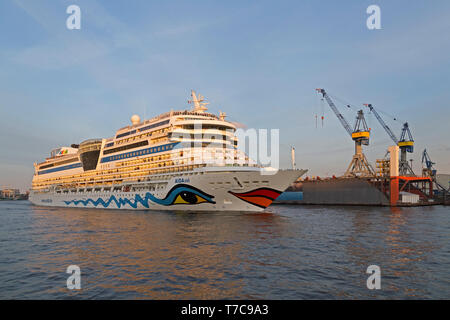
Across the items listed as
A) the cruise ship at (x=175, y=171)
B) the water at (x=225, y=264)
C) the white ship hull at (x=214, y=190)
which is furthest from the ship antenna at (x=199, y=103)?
the water at (x=225, y=264)

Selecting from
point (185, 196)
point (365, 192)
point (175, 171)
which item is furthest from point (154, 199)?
point (365, 192)

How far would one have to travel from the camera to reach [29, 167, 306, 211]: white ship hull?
35844 mm

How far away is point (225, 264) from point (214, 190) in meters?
22.4

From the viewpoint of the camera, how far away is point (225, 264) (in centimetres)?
1532

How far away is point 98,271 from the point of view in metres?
14.3

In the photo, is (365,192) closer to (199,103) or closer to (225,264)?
(199,103)

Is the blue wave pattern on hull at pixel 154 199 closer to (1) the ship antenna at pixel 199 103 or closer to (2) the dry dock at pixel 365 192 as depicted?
(1) the ship antenna at pixel 199 103

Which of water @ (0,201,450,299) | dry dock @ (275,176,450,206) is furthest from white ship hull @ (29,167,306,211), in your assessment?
dry dock @ (275,176,450,206)

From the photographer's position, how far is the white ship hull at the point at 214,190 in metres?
35.8

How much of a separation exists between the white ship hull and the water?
34.9 ft

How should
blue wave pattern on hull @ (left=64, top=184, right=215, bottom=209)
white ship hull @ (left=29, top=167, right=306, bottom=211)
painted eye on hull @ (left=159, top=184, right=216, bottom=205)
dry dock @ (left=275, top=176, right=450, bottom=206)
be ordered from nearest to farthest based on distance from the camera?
white ship hull @ (left=29, top=167, right=306, bottom=211) < painted eye on hull @ (left=159, top=184, right=216, bottom=205) < blue wave pattern on hull @ (left=64, top=184, right=215, bottom=209) < dry dock @ (left=275, top=176, right=450, bottom=206)

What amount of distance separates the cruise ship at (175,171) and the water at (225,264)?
11371mm

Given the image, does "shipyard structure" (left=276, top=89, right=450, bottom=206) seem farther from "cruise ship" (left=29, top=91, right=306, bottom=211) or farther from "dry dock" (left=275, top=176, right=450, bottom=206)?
"cruise ship" (left=29, top=91, right=306, bottom=211)
